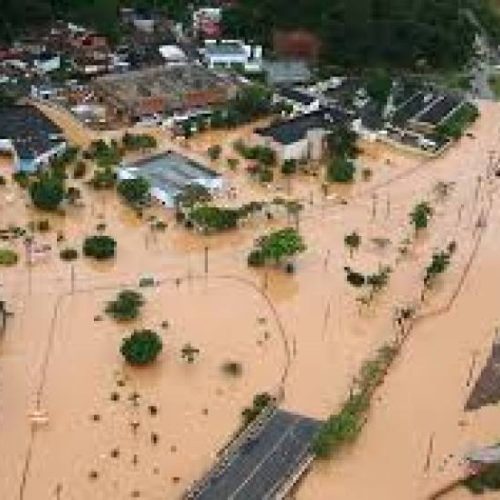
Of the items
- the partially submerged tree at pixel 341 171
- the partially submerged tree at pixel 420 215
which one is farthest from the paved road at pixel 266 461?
the partially submerged tree at pixel 341 171

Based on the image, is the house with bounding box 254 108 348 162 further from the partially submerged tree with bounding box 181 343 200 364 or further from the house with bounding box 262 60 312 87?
the partially submerged tree with bounding box 181 343 200 364

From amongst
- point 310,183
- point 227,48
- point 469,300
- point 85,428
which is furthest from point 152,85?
point 85,428

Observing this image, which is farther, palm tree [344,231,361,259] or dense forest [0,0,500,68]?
dense forest [0,0,500,68]

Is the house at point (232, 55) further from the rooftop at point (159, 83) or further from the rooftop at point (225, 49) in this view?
the rooftop at point (159, 83)

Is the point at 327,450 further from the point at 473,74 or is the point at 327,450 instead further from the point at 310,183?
the point at 473,74

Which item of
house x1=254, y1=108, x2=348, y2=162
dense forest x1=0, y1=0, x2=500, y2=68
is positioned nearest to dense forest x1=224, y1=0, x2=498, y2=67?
dense forest x1=0, y1=0, x2=500, y2=68

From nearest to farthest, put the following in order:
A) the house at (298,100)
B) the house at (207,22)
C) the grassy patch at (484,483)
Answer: the grassy patch at (484,483) → the house at (298,100) → the house at (207,22)
